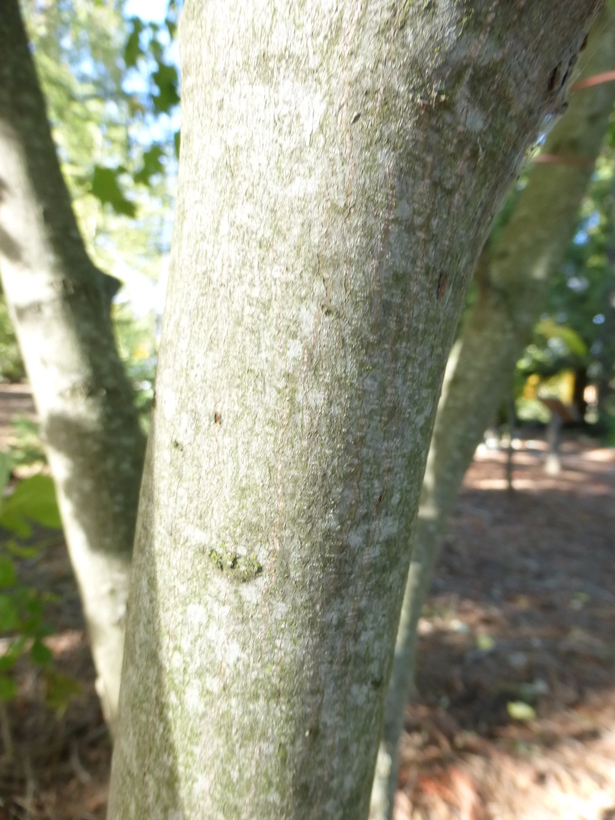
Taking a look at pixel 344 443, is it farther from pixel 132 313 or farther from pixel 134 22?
pixel 132 313

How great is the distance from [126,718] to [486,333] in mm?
1439

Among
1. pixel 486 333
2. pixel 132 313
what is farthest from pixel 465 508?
pixel 132 313

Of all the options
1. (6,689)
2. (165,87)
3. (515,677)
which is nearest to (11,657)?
(6,689)

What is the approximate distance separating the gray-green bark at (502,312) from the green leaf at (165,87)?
5.10 feet

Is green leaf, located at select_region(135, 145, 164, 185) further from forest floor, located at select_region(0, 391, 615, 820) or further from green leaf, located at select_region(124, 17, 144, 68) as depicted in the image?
forest floor, located at select_region(0, 391, 615, 820)

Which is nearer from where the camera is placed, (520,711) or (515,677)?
(520,711)

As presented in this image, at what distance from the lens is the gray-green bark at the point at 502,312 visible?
1.60 metres

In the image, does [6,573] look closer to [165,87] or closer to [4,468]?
[4,468]

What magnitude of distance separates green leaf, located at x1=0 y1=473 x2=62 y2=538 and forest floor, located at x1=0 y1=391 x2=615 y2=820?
1.77 feet

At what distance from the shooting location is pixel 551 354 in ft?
41.4

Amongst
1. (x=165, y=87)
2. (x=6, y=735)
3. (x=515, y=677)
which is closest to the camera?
(x=6, y=735)

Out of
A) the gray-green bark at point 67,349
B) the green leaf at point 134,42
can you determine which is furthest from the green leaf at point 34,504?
the green leaf at point 134,42

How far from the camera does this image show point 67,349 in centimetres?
128

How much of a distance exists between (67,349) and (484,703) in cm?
281
